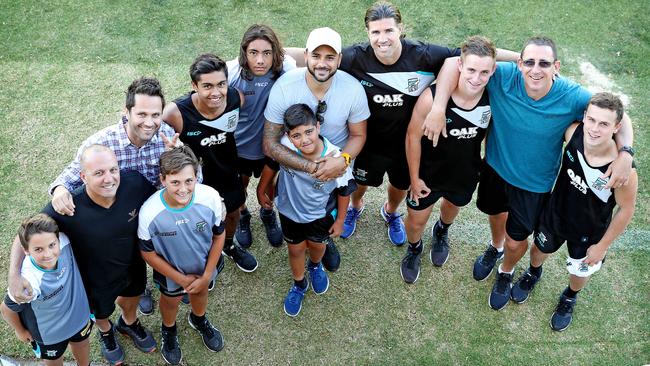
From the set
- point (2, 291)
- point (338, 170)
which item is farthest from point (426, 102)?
point (2, 291)

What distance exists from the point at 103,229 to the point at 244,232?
1.94m

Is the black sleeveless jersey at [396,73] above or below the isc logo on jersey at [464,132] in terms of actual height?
above

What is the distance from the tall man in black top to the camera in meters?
4.17

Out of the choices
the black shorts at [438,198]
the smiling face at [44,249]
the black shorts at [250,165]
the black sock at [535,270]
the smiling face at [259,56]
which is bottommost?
the black sock at [535,270]

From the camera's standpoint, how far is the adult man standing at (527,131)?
13.3ft

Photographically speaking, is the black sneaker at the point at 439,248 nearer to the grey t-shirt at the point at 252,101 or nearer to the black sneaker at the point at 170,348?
the grey t-shirt at the point at 252,101

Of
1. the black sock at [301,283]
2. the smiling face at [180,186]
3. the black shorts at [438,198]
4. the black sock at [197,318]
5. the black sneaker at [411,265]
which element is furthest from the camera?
the black sneaker at [411,265]

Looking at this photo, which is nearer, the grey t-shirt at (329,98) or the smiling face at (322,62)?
the smiling face at (322,62)

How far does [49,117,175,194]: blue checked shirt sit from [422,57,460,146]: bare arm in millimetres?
1777

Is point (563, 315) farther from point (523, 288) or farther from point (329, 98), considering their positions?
point (329, 98)

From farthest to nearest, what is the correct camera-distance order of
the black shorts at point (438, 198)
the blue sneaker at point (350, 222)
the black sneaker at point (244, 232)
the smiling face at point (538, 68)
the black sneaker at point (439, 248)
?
the blue sneaker at point (350, 222) < the black sneaker at point (244, 232) < the black sneaker at point (439, 248) < the black shorts at point (438, 198) < the smiling face at point (538, 68)

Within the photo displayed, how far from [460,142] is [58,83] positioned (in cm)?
488

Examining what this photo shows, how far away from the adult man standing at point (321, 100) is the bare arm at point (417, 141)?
0.35 meters

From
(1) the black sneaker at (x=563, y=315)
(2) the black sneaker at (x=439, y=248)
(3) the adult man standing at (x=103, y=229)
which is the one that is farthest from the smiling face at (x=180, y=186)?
(1) the black sneaker at (x=563, y=315)
